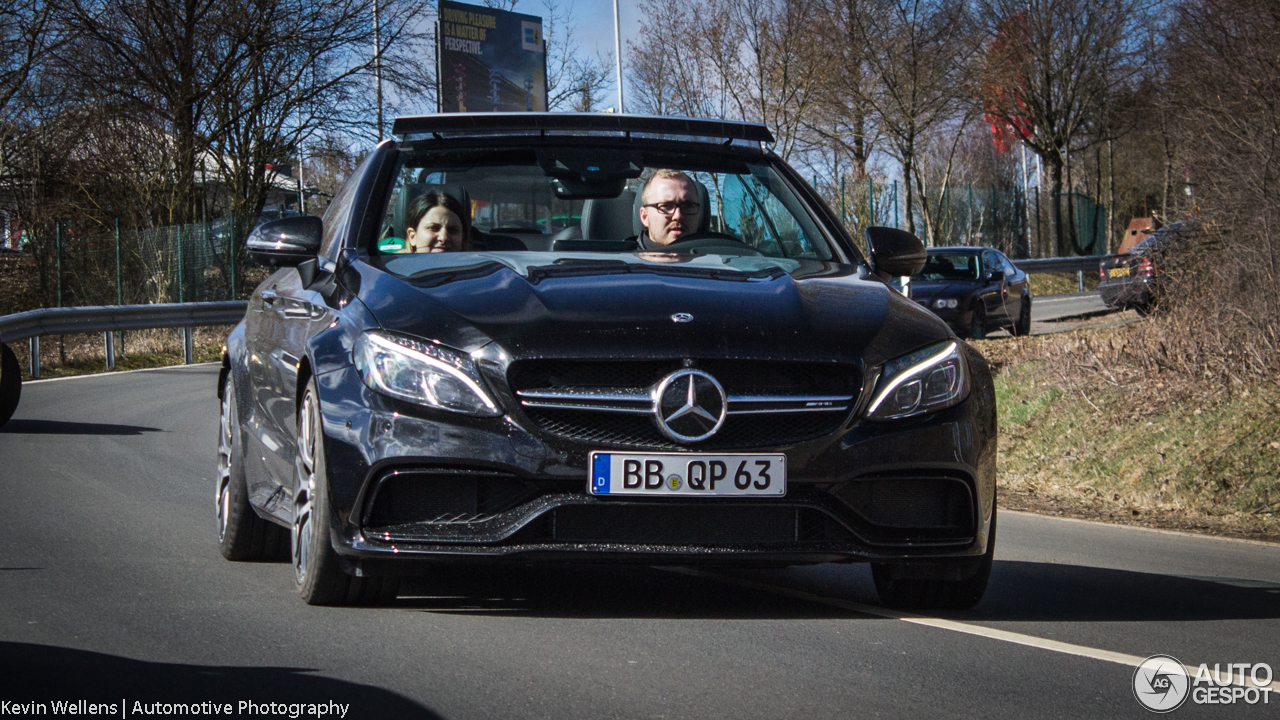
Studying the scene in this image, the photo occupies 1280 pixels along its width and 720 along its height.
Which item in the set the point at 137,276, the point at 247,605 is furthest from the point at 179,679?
the point at 137,276

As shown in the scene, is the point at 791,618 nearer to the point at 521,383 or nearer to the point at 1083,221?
the point at 521,383

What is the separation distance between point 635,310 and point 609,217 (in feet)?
4.69

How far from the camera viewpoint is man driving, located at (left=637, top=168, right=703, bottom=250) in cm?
607

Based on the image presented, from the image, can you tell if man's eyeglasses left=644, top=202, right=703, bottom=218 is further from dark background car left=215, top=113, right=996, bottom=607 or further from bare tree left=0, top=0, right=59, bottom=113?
bare tree left=0, top=0, right=59, bottom=113

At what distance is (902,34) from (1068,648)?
3602 centimetres

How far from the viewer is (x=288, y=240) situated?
571 cm

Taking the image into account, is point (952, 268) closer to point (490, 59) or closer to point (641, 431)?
point (641, 431)

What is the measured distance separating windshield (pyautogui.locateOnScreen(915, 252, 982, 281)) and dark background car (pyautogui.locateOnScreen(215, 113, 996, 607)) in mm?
20101

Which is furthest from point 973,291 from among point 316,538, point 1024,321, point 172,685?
point 172,685

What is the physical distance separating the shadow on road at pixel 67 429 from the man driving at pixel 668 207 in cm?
745

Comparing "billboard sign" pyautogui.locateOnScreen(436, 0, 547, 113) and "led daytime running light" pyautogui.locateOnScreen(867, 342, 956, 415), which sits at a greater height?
"billboard sign" pyautogui.locateOnScreen(436, 0, 547, 113)

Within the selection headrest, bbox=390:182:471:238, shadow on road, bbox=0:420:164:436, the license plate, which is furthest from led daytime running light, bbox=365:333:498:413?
shadow on road, bbox=0:420:164:436

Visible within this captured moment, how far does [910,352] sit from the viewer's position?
4785mm

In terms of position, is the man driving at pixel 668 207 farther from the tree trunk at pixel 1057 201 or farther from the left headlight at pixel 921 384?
the tree trunk at pixel 1057 201
